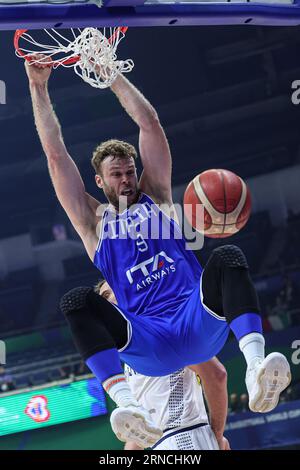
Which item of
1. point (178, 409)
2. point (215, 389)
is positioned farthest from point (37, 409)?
point (178, 409)

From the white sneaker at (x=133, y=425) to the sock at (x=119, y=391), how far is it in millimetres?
Result: 102

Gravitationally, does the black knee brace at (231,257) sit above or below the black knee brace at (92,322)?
above

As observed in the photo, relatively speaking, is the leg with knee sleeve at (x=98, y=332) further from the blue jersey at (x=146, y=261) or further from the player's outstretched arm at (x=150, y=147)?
the player's outstretched arm at (x=150, y=147)

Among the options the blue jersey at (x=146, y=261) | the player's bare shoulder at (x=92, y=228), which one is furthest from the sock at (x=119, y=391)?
the player's bare shoulder at (x=92, y=228)

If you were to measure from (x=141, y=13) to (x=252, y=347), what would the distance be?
1.88 meters

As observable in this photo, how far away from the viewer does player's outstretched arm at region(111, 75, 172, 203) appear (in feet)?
16.2

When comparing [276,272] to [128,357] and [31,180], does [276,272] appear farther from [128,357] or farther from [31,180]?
[128,357]

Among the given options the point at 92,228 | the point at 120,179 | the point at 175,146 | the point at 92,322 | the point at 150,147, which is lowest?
the point at 92,322

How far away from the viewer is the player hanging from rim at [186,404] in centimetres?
543

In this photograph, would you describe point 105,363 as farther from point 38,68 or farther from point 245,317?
point 38,68

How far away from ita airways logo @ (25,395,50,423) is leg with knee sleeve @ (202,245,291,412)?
7.11 metres

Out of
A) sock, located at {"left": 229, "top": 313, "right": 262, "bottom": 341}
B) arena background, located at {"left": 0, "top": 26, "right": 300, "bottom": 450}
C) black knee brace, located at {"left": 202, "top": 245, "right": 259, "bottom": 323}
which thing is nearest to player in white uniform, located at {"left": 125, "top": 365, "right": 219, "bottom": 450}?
black knee brace, located at {"left": 202, "top": 245, "right": 259, "bottom": 323}

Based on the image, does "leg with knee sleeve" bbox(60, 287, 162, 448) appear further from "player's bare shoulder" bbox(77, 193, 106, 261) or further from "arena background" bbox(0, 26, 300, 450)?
"arena background" bbox(0, 26, 300, 450)

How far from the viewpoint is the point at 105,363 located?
3.93 meters
